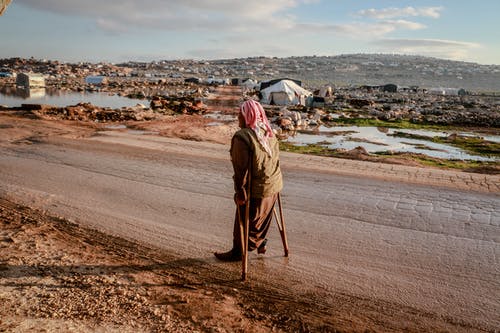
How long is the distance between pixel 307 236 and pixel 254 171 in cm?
184

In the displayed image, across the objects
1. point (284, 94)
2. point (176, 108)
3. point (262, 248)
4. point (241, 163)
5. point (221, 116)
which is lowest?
point (262, 248)

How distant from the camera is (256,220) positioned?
17.4ft

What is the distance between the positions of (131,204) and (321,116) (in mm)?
20278

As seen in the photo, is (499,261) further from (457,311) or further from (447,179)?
(447,179)

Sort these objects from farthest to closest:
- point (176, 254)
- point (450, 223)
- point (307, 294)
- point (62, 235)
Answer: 1. point (450, 223)
2. point (62, 235)
3. point (176, 254)
4. point (307, 294)

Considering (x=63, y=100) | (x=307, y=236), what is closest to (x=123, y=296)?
(x=307, y=236)

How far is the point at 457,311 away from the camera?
4.43 meters

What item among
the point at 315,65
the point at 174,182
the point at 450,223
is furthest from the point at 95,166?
the point at 315,65

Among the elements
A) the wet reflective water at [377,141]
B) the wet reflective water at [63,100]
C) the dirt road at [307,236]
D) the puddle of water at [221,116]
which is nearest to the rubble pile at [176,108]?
the puddle of water at [221,116]

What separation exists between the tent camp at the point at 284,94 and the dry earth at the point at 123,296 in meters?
29.9

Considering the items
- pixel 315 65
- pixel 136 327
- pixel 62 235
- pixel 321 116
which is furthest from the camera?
pixel 315 65

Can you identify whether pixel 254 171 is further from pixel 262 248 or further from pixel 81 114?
pixel 81 114

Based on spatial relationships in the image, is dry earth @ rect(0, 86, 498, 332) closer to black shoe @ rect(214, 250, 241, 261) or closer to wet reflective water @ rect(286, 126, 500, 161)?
black shoe @ rect(214, 250, 241, 261)

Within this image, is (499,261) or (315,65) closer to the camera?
(499,261)
